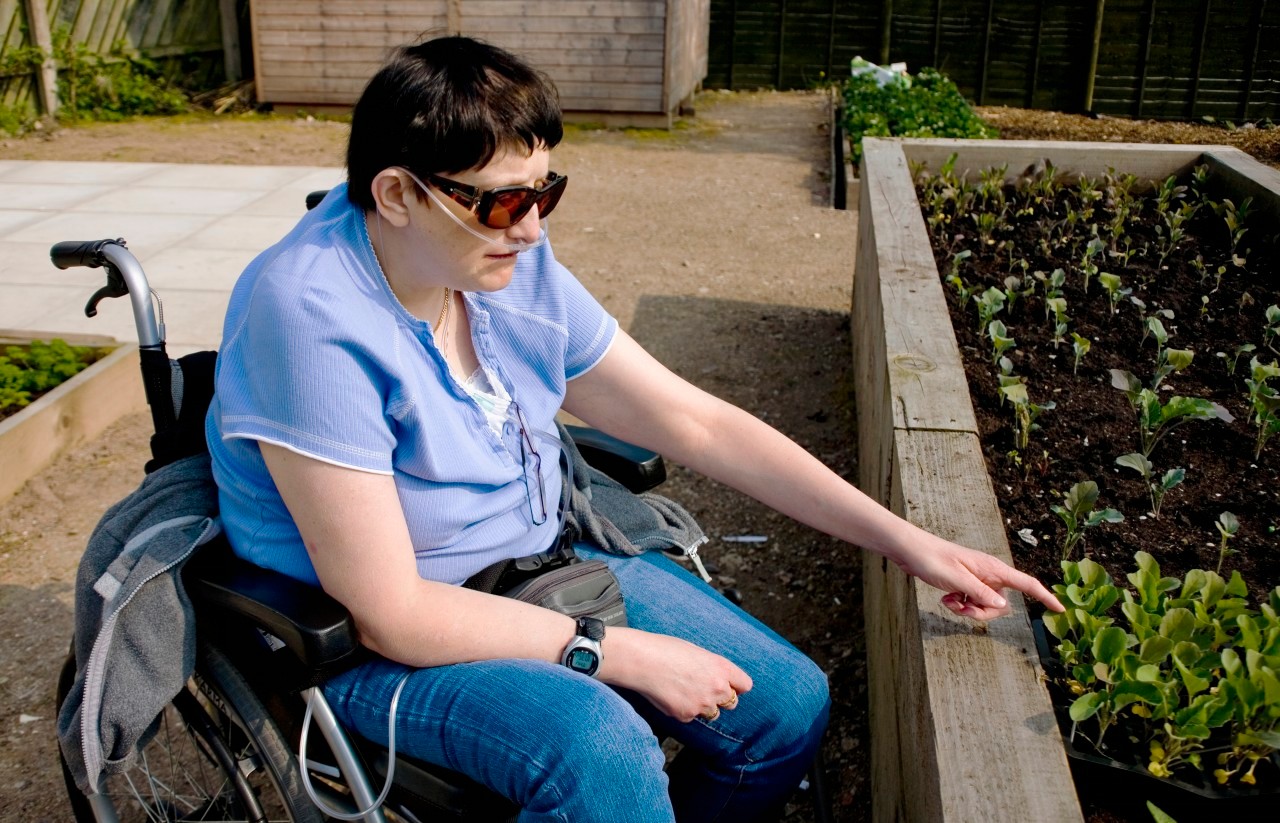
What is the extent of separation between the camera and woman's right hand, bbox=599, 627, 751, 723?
5.87ft

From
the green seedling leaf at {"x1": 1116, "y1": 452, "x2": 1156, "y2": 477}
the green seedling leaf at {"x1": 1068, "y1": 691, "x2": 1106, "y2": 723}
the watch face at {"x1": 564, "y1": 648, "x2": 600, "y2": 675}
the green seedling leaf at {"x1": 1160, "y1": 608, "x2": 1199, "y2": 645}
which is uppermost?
the green seedling leaf at {"x1": 1160, "y1": 608, "x2": 1199, "y2": 645}

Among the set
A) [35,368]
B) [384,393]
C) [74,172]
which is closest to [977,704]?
[384,393]

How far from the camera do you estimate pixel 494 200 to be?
68.1 inches

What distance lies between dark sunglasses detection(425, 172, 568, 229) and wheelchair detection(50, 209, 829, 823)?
2.02 ft

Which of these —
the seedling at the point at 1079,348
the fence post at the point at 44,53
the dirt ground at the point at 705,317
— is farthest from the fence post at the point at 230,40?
the seedling at the point at 1079,348

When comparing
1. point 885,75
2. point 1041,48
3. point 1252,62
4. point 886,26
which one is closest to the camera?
point 885,75

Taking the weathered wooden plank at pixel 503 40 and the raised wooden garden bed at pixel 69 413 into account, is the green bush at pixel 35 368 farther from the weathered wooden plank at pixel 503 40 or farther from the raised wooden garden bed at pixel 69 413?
the weathered wooden plank at pixel 503 40

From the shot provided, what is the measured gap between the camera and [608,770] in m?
1.64

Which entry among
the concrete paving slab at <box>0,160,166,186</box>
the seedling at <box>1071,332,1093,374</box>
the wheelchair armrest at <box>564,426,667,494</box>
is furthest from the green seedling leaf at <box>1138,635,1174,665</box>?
the concrete paving slab at <box>0,160,166,186</box>

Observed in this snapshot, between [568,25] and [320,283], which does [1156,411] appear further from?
[568,25]

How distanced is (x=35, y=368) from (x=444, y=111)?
3.22 m

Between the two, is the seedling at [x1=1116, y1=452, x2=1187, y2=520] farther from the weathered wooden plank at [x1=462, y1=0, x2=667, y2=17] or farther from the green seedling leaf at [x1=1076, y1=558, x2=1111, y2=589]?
the weathered wooden plank at [x1=462, y1=0, x2=667, y2=17]

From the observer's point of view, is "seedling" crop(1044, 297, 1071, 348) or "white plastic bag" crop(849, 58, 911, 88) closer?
"seedling" crop(1044, 297, 1071, 348)

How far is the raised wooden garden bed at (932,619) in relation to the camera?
60.6 inches
